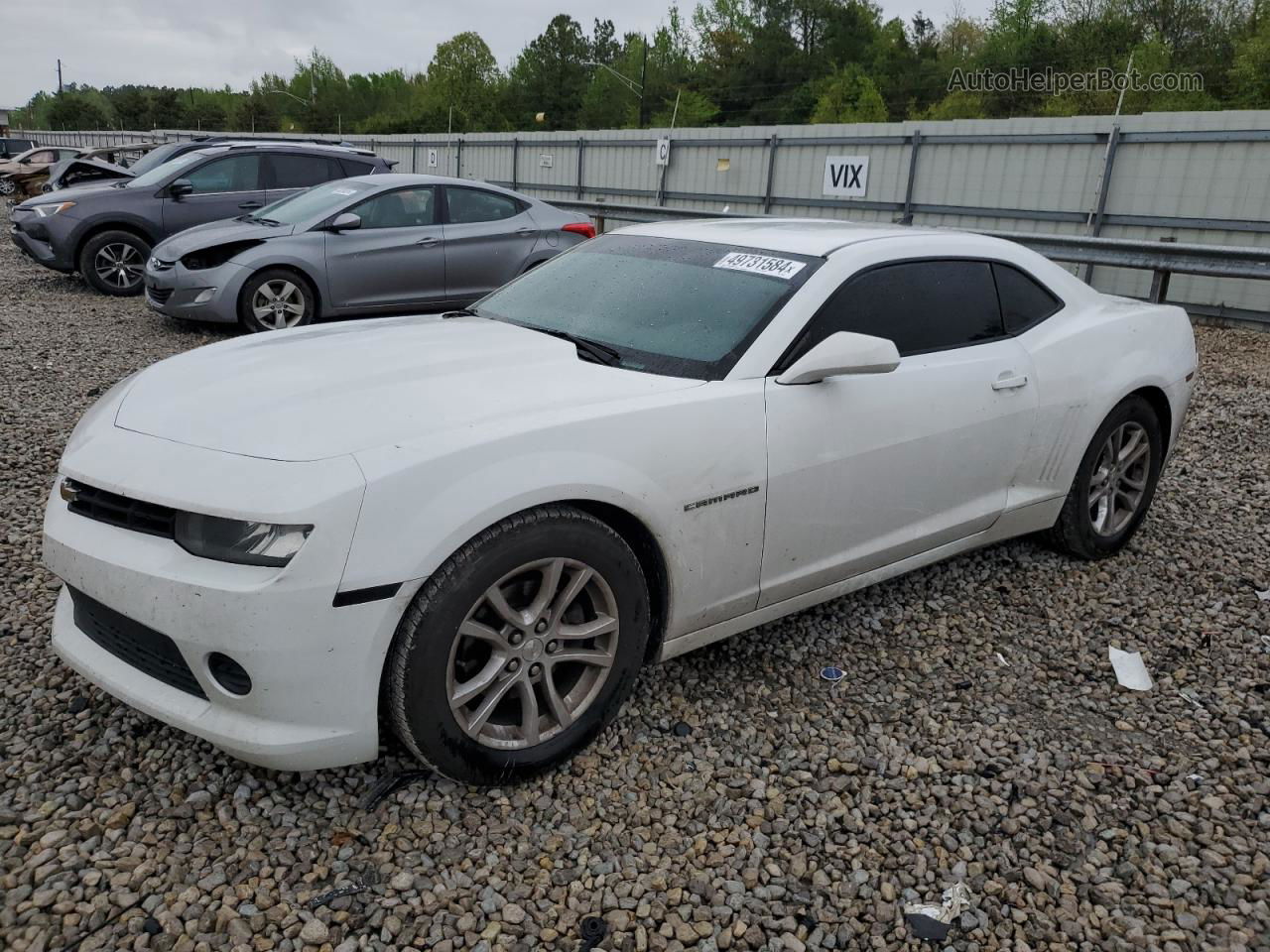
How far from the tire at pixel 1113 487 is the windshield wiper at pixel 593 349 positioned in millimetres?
2240

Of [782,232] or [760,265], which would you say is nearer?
[760,265]

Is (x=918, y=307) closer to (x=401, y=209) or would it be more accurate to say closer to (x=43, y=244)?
(x=401, y=209)

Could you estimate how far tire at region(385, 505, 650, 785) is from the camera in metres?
2.42

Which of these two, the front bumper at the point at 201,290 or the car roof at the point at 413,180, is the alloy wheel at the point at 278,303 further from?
the car roof at the point at 413,180

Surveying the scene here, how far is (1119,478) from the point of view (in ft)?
14.7

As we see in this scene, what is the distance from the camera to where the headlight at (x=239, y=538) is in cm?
227

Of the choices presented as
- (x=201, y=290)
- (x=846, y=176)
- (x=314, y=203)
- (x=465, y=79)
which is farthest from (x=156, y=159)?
(x=465, y=79)

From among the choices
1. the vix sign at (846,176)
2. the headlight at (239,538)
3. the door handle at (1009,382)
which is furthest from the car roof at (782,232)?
the vix sign at (846,176)

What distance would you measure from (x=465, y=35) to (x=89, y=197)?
86.7 metres

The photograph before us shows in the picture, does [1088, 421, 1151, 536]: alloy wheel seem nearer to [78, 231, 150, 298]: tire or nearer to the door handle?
the door handle

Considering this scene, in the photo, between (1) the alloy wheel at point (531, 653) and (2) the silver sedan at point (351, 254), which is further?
(2) the silver sedan at point (351, 254)

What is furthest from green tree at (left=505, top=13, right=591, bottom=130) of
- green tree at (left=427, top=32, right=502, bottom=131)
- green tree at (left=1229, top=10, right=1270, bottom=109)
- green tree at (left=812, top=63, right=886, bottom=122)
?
green tree at (left=1229, top=10, right=1270, bottom=109)

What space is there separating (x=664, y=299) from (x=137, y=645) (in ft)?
6.53

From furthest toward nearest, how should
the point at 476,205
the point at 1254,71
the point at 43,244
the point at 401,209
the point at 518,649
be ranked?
the point at 1254,71, the point at 43,244, the point at 476,205, the point at 401,209, the point at 518,649
